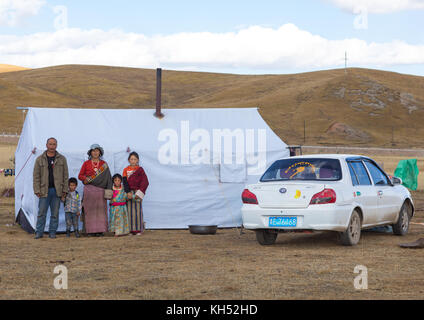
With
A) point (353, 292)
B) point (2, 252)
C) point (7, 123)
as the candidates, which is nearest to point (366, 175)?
point (353, 292)

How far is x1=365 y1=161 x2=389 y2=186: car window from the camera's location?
39.6 ft

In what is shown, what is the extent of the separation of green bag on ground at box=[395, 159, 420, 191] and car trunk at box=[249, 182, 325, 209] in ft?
48.4

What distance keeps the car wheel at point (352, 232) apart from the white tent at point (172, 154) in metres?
3.89

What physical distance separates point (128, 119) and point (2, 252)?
17.0ft

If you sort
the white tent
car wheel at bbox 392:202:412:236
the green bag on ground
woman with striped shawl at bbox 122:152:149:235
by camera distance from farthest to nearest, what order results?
the green bag on ground → the white tent → woman with striped shawl at bbox 122:152:149:235 → car wheel at bbox 392:202:412:236

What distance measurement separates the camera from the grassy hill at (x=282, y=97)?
289ft

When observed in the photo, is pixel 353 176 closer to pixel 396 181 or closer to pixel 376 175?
pixel 376 175

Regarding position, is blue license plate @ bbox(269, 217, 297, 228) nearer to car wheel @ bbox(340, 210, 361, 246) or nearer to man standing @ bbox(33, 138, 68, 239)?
car wheel @ bbox(340, 210, 361, 246)

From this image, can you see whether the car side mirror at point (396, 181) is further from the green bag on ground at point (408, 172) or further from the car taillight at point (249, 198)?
the green bag on ground at point (408, 172)

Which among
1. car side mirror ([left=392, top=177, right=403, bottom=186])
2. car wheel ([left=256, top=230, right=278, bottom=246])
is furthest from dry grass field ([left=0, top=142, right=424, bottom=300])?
car side mirror ([left=392, top=177, right=403, bottom=186])

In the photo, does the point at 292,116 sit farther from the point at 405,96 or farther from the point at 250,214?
the point at 250,214

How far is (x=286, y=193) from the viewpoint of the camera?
10617 millimetres

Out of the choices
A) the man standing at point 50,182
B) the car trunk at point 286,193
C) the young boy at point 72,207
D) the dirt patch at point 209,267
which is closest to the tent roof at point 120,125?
the young boy at point 72,207

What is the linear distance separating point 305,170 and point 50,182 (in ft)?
15.3
